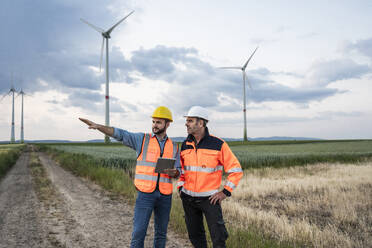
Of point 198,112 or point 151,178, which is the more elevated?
point 198,112

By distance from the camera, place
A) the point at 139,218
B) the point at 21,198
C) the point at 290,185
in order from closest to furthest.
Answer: the point at 139,218 < the point at 21,198 < the point at 290,185

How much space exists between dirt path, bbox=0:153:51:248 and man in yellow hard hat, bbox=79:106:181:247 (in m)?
2.70

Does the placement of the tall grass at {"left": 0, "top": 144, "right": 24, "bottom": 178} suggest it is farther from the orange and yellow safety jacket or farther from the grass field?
the orange and yellow safety jacket

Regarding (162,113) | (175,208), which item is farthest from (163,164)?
(175,208)

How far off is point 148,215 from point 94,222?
11.8 feet

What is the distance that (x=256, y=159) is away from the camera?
797 inches

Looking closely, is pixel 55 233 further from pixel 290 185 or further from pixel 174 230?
pixel 290 185

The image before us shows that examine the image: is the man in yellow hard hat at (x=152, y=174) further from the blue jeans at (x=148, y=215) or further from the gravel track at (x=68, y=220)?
the gravel track at (x=68, y=220)

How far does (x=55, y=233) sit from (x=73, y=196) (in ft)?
13.6

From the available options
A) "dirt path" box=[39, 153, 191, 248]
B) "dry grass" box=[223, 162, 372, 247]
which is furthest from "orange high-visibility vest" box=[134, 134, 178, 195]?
"dry grass" box=[223, 162, 372, 247]

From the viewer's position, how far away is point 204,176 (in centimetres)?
384

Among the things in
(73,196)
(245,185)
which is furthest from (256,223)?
(73,196)

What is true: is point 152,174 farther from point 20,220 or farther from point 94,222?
point 20,220

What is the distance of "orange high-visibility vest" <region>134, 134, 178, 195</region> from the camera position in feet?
12.8
